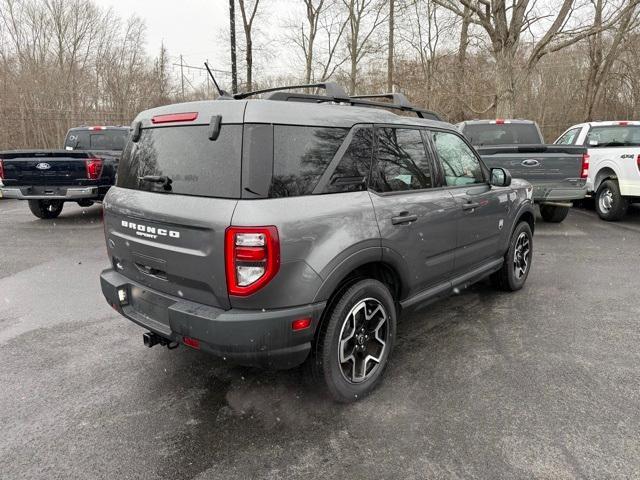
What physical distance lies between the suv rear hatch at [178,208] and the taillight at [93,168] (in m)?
6.16

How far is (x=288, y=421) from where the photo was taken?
2.69m

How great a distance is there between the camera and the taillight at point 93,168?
27.9 feet

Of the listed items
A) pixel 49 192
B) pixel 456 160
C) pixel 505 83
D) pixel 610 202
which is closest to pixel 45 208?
pixel 49 192

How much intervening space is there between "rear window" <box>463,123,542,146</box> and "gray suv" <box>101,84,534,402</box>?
22.1 feet

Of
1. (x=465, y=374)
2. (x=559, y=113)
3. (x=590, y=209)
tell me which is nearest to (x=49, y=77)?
(x=590, y=209)

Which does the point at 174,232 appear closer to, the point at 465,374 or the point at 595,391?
the point at 465,374

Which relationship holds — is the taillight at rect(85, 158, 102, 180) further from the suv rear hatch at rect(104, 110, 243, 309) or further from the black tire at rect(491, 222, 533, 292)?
the black tire at rect(491, 222, 533, 292)

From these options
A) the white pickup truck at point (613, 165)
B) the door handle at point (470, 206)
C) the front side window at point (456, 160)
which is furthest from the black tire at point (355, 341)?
the white pickup truck at point (613, 165)

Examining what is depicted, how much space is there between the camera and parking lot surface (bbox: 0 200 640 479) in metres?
2.33

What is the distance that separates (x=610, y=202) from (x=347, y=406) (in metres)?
8.75

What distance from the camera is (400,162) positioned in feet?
10.7

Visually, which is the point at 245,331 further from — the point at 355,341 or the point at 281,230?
the point at 355,341

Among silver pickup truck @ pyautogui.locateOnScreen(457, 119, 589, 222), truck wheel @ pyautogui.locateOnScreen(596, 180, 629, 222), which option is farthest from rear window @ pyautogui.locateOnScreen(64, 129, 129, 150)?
truck wheel @ pyautogui.locateOnScreen(596, 180, 629, 222)

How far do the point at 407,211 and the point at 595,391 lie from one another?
172cm
